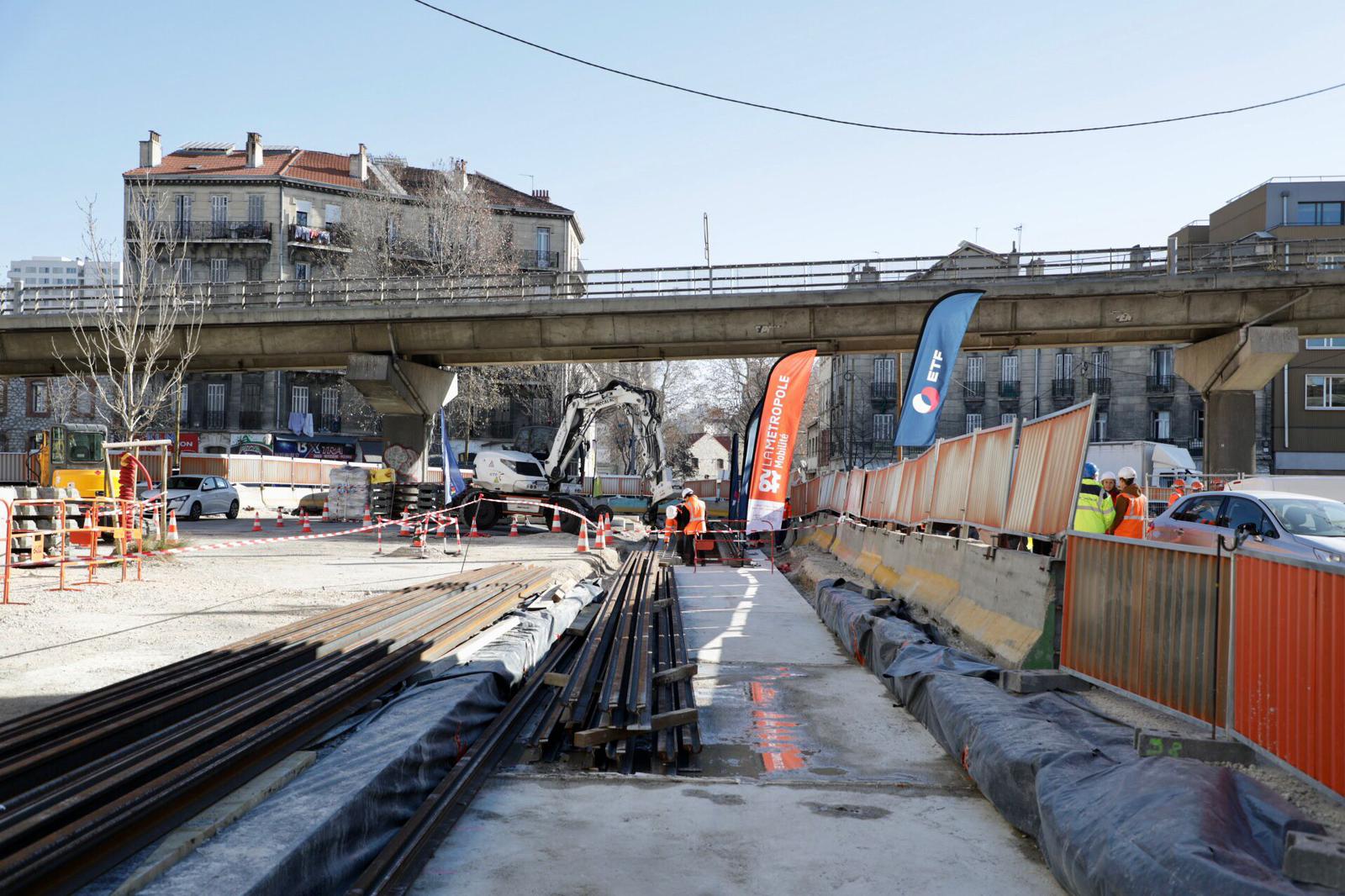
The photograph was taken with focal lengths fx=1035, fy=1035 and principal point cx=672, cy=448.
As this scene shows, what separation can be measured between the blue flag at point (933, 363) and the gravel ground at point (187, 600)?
6.61 metres

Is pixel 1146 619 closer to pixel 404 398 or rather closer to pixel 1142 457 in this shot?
pixel 404 398

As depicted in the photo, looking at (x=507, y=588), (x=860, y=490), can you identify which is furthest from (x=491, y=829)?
(x=860, y=490)

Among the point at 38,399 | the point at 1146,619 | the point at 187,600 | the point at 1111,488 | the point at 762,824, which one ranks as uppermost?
the point at 38,399

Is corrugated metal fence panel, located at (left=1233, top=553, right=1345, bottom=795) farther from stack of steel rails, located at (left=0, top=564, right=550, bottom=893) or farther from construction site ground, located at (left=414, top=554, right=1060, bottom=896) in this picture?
stack of steel rails, located at (left=0, top=564, right=550, bottom=893)

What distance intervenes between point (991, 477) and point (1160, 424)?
55855mm

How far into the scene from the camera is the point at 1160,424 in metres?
61.7

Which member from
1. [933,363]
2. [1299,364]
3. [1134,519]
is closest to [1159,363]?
[1299,364]

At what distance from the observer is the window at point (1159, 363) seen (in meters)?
61.4

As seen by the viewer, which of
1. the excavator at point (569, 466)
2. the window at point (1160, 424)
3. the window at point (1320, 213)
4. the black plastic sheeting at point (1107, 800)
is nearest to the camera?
the black plastic sheeting at point (1107, 800)

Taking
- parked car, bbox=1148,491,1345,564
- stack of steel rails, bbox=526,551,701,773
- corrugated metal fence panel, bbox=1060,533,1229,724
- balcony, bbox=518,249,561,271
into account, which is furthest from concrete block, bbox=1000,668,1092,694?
balcony, bbox=518,249,561,271

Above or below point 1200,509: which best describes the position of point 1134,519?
below

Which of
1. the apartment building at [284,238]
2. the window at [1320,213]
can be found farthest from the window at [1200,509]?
the window at [1320,213]

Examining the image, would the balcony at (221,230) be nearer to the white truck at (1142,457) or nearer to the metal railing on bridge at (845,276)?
the metal railing on bridge at (845,276)

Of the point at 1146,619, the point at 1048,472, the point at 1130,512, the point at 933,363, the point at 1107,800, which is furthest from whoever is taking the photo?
the point at 933,363
